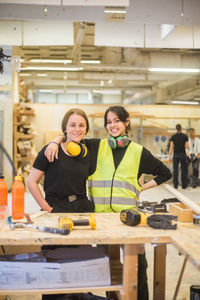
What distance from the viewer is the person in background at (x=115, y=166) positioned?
2416 mm

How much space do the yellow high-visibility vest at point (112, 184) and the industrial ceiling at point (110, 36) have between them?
15.6 feet

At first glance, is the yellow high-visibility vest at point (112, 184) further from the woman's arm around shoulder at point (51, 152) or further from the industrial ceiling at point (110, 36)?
the industrial ceiling at point (110, 36)

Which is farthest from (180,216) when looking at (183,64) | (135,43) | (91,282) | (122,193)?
(183,64)

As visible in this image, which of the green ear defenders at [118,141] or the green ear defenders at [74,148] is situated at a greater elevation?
the green ear defenders at [118,141]

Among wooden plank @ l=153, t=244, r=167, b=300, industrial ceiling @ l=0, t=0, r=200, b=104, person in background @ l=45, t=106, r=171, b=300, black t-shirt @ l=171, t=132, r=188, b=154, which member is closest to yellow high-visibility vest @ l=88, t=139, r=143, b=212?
person in background @ l=45, t=106, r=171, b=300

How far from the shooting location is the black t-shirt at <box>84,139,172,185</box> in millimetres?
2481

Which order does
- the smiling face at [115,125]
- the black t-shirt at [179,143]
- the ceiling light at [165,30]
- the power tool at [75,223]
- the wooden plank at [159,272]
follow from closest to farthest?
the power tool at [75,223], the wooden plank at [159,272], the smiling face at [115,125], the ceiling light at [165,30], the black t-shirt at [179,143]

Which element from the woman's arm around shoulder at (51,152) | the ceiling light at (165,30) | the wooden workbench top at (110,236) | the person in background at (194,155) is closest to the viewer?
the wooden workbench top at (110,236)

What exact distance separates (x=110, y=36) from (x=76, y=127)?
715 centimetres

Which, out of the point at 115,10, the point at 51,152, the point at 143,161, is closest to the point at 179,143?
the point at 115,10

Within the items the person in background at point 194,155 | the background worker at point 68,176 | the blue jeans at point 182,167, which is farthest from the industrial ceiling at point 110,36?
the background worker at point 68,176

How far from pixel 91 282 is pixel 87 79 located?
13.0 m

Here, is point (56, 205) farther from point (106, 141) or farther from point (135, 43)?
point (135, 43)

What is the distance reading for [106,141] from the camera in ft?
8.51
